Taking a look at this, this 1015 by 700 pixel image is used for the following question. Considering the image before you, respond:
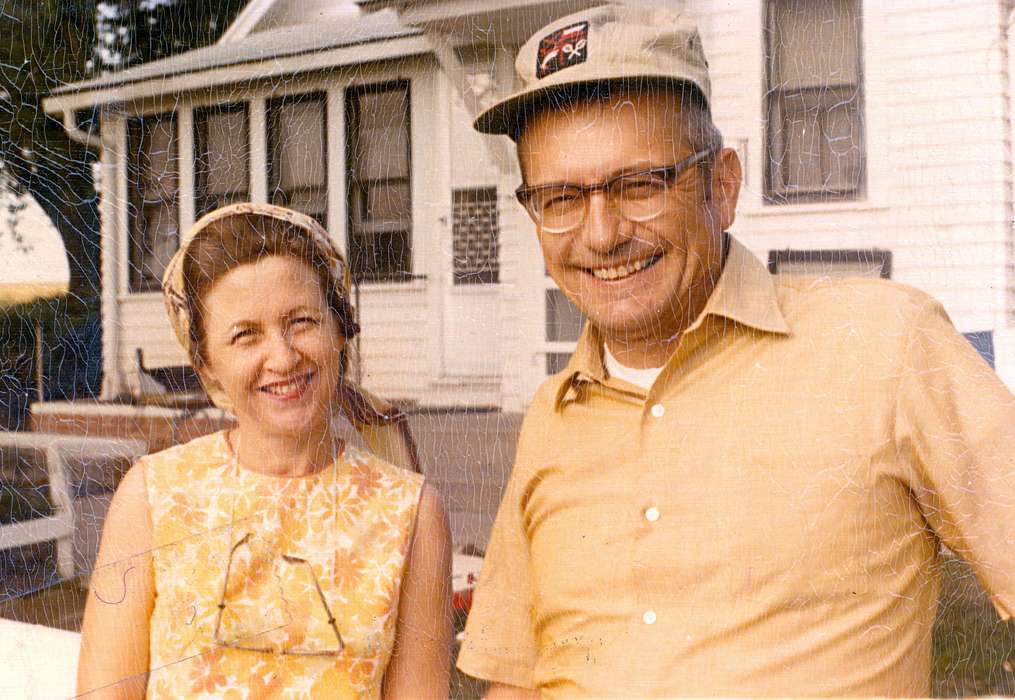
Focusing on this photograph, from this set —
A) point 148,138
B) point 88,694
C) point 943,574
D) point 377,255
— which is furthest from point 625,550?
point 148,138

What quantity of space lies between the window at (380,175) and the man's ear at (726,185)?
0.50 meters

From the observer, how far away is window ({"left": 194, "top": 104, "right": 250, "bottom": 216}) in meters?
1.39

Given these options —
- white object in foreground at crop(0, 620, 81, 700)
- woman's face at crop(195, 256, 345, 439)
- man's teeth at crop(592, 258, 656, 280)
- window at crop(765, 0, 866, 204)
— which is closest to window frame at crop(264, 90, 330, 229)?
woman's face at crop(195, 256, 345, 439)

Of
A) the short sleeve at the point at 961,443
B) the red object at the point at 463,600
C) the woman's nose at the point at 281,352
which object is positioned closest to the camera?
the short sleeve at the point at 961,443

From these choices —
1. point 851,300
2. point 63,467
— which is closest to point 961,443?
point 851,300

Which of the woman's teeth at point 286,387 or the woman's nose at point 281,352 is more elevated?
the woman's nose at point 281,352

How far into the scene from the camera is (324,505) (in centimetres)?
142

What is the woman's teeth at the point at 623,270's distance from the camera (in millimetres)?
1276

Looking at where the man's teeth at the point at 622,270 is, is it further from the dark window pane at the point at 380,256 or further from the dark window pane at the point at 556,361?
the dark window pane at the point at 380,256

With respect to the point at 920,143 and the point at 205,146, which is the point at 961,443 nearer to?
the point at 920,143

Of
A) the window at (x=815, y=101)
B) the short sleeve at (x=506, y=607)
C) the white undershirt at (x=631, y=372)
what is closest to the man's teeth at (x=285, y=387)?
the short sleeve at (x=506, y=607)

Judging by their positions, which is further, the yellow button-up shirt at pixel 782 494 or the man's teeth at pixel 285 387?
the man's teeth at pixel 285 387

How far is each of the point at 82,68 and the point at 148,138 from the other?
16 centimetres

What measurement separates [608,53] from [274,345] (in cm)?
71
